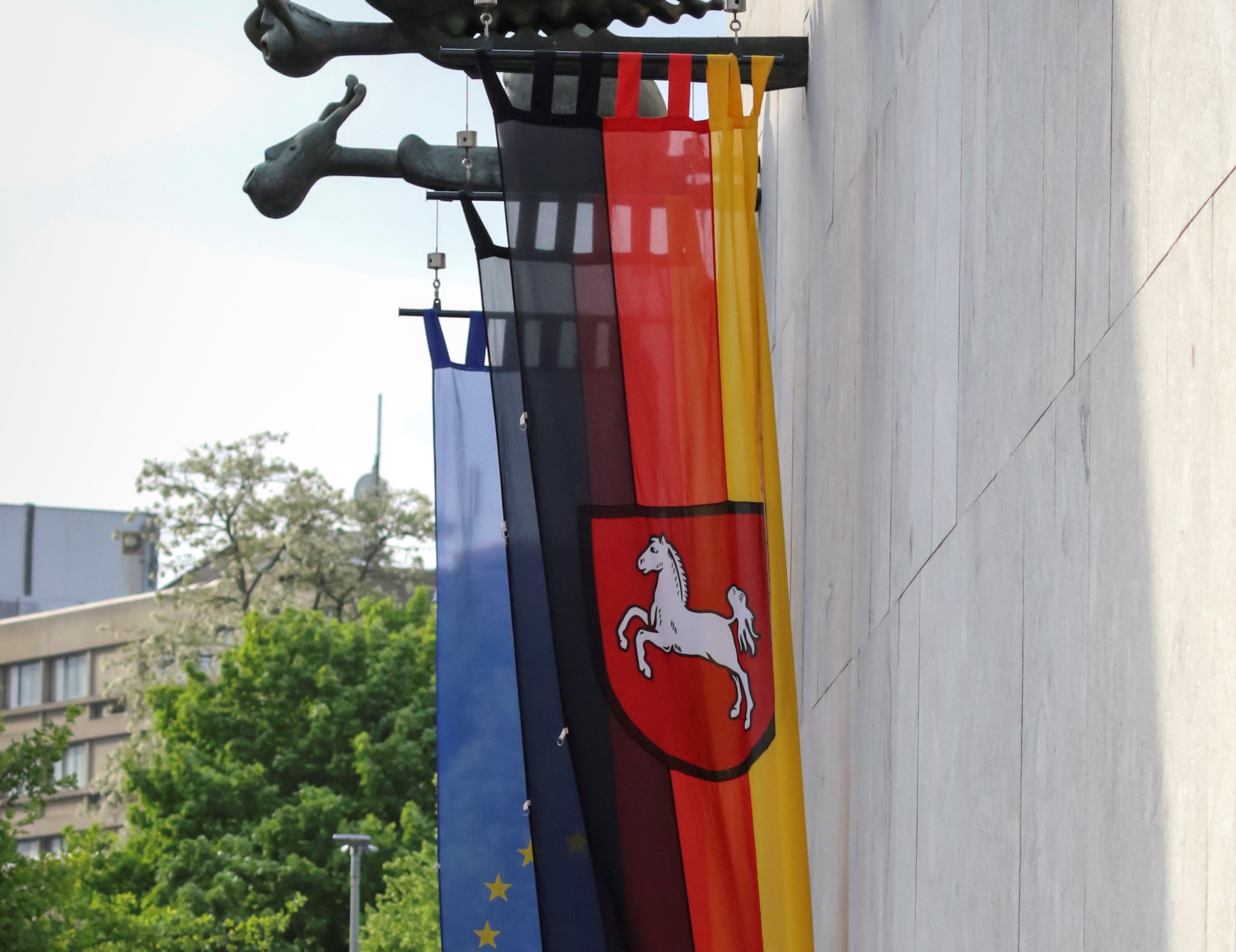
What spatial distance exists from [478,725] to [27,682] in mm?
57965

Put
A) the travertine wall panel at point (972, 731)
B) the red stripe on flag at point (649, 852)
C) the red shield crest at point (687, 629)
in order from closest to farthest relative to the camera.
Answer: the travertine wall panel at point (972, 731), the red stripe on flag at point (649, 852), the red shield crest at point (687, 629)

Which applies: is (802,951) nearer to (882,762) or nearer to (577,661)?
(882,762)

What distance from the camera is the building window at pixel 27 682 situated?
60219mm

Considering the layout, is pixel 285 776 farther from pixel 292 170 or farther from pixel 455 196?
pixel 292 170

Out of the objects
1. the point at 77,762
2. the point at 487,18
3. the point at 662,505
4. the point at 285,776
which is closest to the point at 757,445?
the point at 662,505

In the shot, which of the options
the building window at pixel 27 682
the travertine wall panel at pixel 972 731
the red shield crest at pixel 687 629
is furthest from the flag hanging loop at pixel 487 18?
the building window at pixel 27 682

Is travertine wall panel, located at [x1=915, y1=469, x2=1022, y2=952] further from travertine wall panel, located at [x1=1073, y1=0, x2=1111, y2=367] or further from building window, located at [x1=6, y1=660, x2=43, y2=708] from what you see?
building window, located at [x1=6, y1=660, x2=43, y2=708]

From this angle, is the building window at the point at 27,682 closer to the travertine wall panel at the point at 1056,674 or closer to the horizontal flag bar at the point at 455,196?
the horizontal flag bar at the point at 455,196

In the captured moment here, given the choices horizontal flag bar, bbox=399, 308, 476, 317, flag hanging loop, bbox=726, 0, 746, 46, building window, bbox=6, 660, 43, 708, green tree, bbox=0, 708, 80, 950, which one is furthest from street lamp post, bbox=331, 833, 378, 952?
building window, bbox=6, 660, 43, 708

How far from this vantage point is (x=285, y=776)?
2833 cm

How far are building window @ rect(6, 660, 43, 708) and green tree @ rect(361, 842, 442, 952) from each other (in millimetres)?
39642

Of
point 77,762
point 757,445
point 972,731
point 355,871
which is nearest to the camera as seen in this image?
point 972,731

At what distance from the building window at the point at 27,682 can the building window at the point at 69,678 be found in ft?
2.21

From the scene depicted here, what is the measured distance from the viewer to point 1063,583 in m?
2.77
